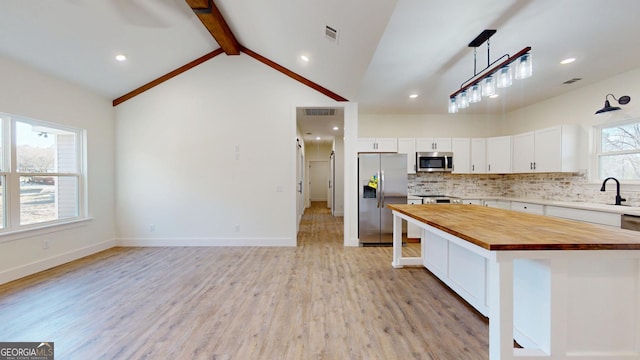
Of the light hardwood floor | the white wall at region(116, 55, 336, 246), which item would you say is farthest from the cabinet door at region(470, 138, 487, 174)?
the white wall at region(116, 55, 336, 246)

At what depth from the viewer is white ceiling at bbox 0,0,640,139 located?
2.14 m

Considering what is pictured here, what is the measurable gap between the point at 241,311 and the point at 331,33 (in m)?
3.06

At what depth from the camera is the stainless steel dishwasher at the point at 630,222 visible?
2790mm

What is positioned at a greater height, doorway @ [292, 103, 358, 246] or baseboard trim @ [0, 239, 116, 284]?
doorway @ [292, 103, 358, 246]

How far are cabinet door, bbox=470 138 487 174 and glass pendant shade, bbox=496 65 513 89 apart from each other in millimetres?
3187

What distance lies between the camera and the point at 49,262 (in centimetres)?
352

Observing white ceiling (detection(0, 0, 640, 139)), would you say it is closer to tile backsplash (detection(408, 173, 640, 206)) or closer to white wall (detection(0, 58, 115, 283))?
white wall (detection(0, 58, 115, 283))

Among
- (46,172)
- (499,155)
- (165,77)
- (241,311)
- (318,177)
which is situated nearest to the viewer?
(241,311)

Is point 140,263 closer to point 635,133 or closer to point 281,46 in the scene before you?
point 281,46

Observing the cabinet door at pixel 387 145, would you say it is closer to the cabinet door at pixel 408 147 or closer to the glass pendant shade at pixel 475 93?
the cabinet door at pixel 408 147

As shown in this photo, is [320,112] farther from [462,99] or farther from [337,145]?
[462,99]

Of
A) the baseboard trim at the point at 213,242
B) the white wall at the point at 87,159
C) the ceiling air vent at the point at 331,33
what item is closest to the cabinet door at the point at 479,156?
the ceiling air vent at the point at 331,33

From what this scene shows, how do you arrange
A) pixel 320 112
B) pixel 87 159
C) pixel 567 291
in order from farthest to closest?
1. pixel 320 112
2. pixel 87 159
3. pixel 567 291


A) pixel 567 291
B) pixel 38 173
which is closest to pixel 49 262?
pixel 38 173
